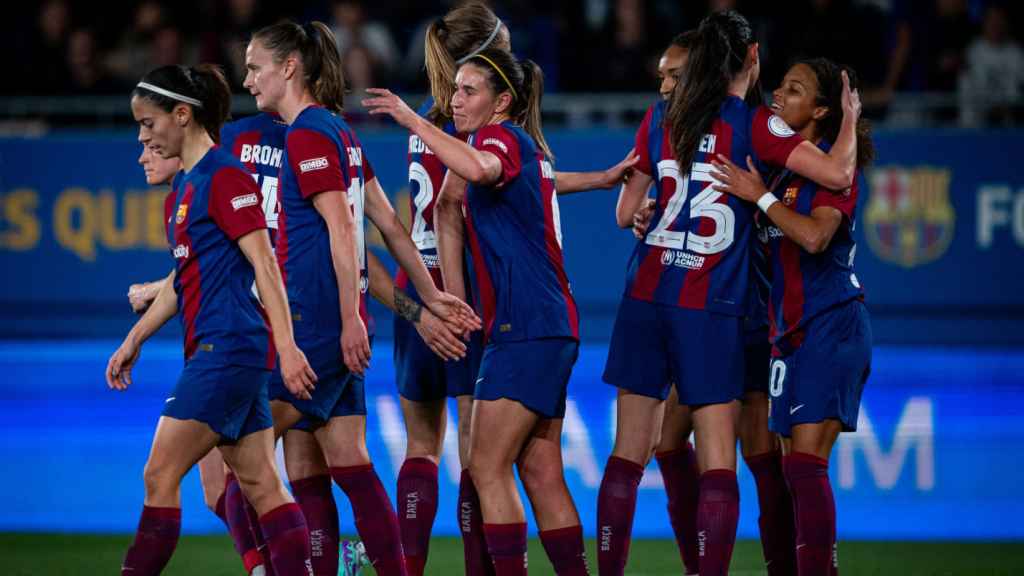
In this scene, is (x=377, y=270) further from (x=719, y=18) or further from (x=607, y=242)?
(x=607, y=242)

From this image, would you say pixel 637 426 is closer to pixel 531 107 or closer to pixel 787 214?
pixel 787 214

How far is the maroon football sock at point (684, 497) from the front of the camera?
5.89 metres

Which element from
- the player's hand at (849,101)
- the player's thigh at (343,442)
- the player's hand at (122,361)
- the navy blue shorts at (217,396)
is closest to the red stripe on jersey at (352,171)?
the player's thigh at (343,442)

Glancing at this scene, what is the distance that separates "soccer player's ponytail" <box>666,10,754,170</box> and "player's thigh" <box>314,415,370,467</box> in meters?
1.60

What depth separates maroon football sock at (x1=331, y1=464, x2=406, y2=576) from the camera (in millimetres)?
5348

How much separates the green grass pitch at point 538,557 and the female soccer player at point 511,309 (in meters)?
1.24

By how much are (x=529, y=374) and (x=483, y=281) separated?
0.41m

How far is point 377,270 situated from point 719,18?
1678 mm

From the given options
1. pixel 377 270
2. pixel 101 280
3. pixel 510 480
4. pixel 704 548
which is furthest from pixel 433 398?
pixel 101 280

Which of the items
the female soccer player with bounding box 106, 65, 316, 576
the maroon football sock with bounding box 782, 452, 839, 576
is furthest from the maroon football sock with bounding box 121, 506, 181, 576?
the maroon football sock with bounding box 782, 452, 839, 576

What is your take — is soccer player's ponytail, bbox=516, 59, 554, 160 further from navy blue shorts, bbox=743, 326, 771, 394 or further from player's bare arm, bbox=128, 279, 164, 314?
player's bare arm, bbox=128, 279, 164, 314

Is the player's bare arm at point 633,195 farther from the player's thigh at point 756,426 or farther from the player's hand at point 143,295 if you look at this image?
the player's hand at point 143,295

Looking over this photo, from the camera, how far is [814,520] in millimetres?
5203

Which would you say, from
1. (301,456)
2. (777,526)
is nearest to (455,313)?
(301,456)
